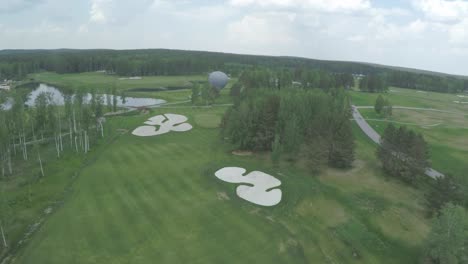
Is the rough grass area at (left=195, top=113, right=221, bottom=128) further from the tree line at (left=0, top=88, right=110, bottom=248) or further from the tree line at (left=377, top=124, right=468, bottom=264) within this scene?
the tree line at (left=377, top=124, right=468, bottom=264)

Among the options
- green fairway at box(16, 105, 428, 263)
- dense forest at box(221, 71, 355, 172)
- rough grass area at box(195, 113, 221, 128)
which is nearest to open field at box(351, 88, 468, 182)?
green fairway at box(16, 105, 428, 263)

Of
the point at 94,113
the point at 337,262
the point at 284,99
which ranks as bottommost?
the point at 337,262

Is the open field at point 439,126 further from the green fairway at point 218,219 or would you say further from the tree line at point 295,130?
the tree line at point 295,130

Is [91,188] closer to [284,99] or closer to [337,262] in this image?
[337,262]

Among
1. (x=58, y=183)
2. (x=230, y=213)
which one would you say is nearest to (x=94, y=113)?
(x=58, y=183)

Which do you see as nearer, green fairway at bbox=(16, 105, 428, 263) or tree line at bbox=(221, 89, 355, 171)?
green fairway at bbox=(16, 105, 428, 263)

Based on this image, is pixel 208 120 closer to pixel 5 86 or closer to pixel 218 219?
pixel 218 219
